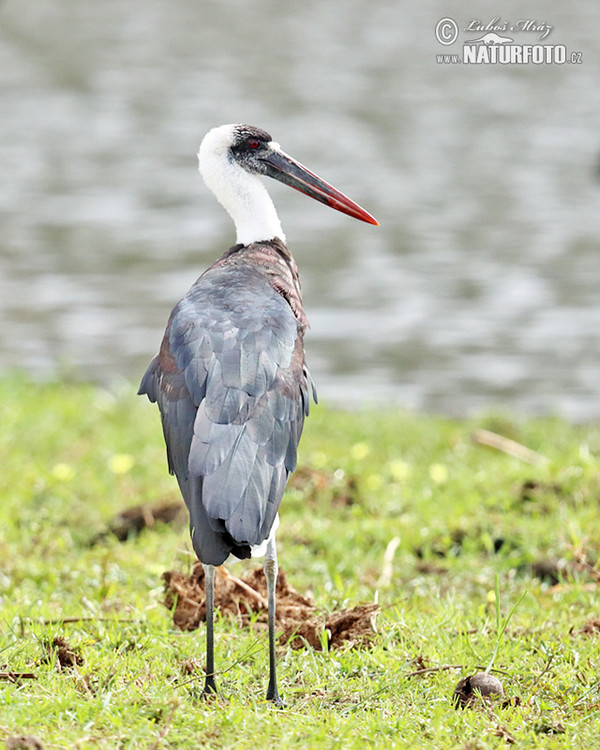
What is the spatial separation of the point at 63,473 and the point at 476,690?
12.1 ft

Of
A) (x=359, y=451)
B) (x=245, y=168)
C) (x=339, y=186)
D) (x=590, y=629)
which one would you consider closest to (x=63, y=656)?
(x=590, y=629)

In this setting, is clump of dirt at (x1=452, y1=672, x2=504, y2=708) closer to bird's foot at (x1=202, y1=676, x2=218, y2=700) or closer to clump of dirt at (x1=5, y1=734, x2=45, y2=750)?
bird's foot at (x1=202, y1=676, x2=218, y2=700)

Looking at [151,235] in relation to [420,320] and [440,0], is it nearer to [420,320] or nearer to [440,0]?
[420,320]

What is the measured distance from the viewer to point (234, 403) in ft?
13.1

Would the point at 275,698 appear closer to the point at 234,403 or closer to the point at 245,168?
the point at 234,403

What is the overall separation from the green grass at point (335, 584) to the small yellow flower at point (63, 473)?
0.04 ft

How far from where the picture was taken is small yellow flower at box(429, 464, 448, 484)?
7039 mm

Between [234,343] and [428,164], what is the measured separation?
40.7 feet

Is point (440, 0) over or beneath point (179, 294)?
over

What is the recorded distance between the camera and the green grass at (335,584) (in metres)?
3.71

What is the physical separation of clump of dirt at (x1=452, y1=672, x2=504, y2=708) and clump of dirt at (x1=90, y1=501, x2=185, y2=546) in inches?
104

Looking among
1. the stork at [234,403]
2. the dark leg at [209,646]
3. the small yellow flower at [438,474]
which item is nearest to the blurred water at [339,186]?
the small yellow flower at [438,474]

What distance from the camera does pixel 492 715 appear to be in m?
3.82

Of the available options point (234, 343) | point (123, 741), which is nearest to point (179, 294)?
point (234, 343)
